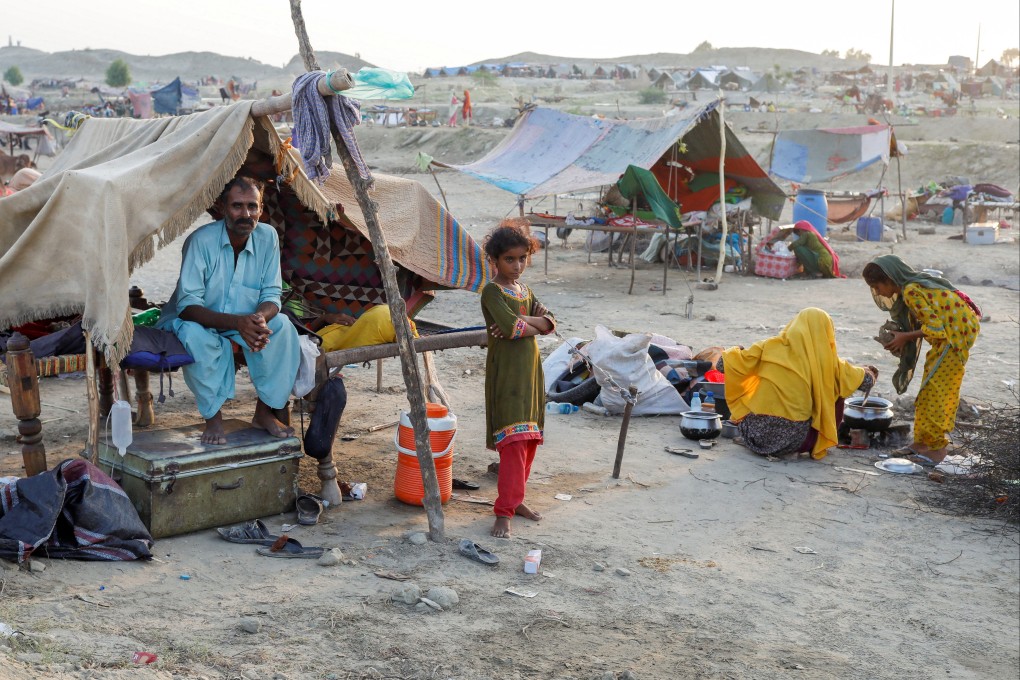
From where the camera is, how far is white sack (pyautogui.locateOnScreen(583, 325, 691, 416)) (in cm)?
702

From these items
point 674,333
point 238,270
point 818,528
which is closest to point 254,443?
point 238,270

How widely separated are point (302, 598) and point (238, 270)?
164cm

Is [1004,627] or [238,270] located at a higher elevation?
[238,270]

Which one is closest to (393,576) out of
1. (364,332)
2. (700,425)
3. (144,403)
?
(364,332)

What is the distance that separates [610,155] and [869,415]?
23.9ft

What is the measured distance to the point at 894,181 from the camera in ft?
91.4

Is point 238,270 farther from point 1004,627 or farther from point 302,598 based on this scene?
point 1004,627

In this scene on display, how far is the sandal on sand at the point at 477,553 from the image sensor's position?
4426mm

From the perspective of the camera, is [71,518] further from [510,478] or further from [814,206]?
[814,206]

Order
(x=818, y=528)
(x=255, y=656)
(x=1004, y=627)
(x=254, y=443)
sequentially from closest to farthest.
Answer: (x=255, y=656) → (x=1004, y=627) → (x=254, y=443) → (x=818, y=528)

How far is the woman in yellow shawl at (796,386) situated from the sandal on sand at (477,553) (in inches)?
97.2

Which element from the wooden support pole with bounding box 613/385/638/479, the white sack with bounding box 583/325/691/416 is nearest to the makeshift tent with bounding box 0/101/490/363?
the wooden support pole with bounding box 613/385/638/479

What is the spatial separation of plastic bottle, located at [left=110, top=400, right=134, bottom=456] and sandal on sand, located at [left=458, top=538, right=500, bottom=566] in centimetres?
154

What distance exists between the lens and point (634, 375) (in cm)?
708
